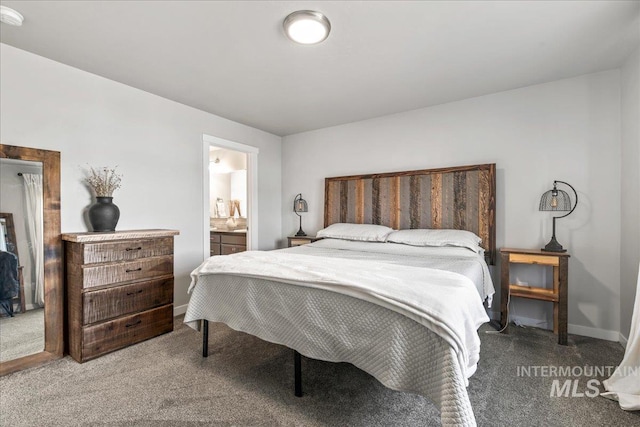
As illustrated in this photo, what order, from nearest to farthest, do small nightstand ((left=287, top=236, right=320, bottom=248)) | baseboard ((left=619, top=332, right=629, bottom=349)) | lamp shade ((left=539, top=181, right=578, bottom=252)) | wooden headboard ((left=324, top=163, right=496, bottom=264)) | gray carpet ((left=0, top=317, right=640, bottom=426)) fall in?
gray carpet ((left=0, top=317, right=640, bottom=426))
baseboard ((left=619, top=332, right=629, bottom=349))
lamp shade ((left=539, top=181, right=578, bottom=252))
wooden headboard ((left=324, top=163, right=496, bottom=264))
small nightstand ((left=287, top=236, right=320, bottom=248))

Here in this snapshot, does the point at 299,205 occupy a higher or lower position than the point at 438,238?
higher

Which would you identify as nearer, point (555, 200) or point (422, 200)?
point (555, 200)

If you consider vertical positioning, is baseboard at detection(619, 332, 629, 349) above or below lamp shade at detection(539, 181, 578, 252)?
below

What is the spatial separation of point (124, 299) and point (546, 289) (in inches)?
154

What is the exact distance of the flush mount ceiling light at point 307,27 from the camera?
184cm

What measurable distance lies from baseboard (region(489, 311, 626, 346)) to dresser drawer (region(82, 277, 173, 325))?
3390 millimetres

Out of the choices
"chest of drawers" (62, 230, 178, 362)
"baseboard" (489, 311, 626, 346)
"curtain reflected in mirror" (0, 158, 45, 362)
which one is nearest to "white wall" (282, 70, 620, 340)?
"baseboard" (489, 311, 626, 346)

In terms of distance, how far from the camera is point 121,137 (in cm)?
286

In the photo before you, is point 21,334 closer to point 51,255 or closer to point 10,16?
point 51,255

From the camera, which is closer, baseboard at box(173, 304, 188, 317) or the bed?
the bed

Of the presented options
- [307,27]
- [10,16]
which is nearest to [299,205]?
[307,27]

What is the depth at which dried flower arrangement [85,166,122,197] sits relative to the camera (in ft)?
8.48

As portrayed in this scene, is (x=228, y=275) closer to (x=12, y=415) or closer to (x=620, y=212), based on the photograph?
(x=12, y=415)

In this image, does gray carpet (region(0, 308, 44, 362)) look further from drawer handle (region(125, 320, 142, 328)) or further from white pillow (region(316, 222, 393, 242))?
white pillow (region(316, 222, 393, 242))
